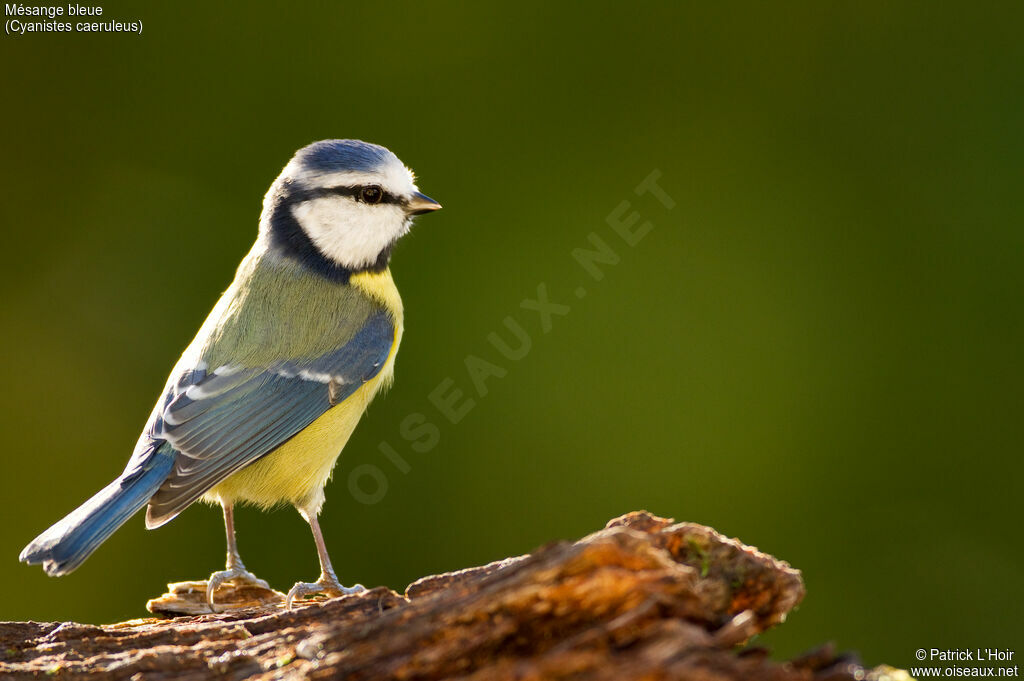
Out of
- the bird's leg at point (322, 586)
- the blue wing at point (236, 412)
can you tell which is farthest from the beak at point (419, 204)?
the bird's leg at point (322, 586)

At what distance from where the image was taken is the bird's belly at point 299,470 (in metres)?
2.52

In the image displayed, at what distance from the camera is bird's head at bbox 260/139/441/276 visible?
2.78 m

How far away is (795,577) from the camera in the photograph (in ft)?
5.34

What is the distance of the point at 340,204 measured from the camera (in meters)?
2.82

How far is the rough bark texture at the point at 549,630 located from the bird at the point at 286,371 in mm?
355

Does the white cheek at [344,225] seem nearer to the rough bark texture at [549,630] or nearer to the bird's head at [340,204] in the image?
the bird's head at [340,204]

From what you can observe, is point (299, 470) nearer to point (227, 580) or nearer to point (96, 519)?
point (227, 580)

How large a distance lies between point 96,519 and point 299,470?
0.56 metres

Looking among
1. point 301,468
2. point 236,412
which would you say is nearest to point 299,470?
point 301,468

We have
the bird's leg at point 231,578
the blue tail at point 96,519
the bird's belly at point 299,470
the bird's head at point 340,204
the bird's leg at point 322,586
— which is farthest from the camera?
the bird's head at point 340,204

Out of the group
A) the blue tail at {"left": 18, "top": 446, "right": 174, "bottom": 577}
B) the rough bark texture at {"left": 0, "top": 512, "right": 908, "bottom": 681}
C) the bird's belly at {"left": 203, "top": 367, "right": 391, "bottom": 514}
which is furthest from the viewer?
the bird's belly at {"left": 203, "top": 367, "right": 391, "bottom": 514}

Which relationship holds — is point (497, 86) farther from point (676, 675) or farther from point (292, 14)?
point (676, 675)

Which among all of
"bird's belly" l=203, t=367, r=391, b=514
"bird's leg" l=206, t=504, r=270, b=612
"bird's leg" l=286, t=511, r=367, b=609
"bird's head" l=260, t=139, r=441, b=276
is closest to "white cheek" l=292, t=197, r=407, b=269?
"bird's head" l=260, t=139, r=441, b=276

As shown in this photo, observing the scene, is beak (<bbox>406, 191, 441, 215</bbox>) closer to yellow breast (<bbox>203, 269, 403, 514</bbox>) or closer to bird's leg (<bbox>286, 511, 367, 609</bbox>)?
yellow breast (<bbox>203, 269, 403, 514</bbox>)
